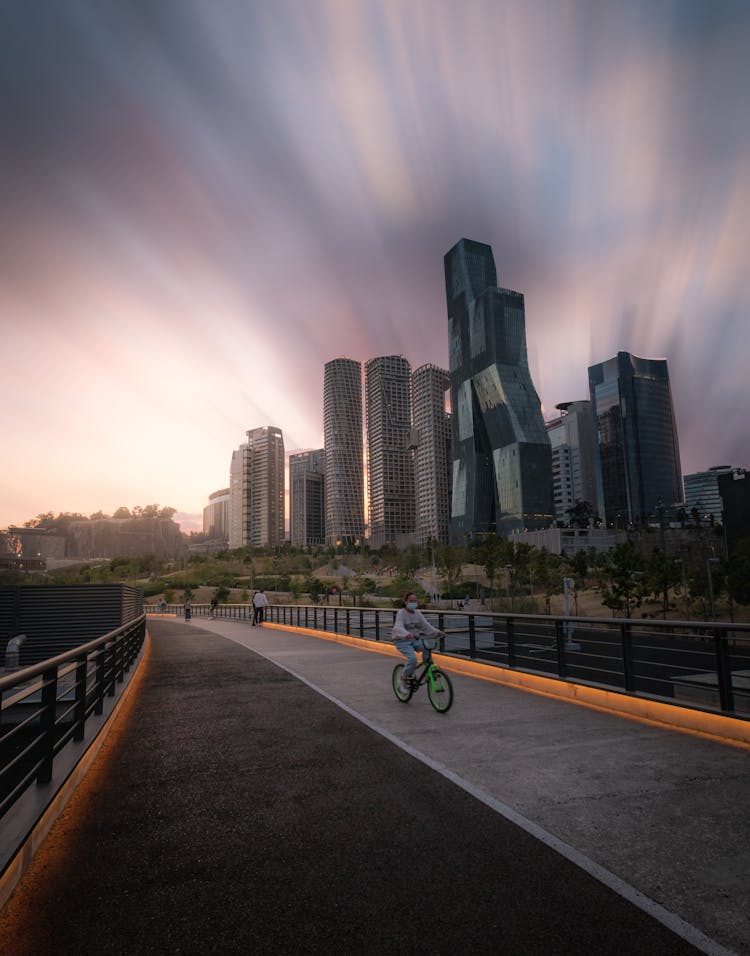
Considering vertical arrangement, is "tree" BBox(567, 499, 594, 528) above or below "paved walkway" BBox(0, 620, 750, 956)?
above

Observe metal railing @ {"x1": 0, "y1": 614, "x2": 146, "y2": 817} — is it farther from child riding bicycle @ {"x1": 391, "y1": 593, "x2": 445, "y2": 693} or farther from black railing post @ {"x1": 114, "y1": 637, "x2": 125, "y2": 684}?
child riding bicycle @ {"x1": 391, "y1": 593, "x2": 445, "y2": 693}

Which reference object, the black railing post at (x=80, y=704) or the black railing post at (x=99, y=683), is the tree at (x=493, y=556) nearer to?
the black railing post at (x=99, y=683)

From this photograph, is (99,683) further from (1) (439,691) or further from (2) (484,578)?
(2) (484,578)

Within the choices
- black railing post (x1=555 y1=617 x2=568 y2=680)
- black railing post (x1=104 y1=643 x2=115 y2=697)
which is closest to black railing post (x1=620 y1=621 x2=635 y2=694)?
black railing post (x1=555 y1=617 x2=568 y2=680)

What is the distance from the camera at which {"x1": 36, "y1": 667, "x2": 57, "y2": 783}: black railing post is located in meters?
5.38

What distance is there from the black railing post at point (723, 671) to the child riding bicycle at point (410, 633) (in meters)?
3.98

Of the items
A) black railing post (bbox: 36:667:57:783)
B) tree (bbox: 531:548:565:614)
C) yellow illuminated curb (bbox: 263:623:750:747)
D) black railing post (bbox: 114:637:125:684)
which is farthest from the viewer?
tree (bbox: 531:548:565:614)

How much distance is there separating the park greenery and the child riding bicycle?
27.0 metres

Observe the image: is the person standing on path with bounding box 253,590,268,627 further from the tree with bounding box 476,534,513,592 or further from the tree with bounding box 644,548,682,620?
the tree with bounding box 476,534,513,592

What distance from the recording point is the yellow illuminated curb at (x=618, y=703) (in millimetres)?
7109

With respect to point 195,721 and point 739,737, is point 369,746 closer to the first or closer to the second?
point 195,721

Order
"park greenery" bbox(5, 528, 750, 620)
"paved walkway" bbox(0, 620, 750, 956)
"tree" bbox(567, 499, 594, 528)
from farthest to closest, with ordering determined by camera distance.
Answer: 1. "tree" bbox(567, 499, 594, 528)
2. "park greenery" bbox(5, 528, 750, 620)
3. "paved walkway" bbox(0, 620, 750, 956)

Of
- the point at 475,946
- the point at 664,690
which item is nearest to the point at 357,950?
the point at 475,946

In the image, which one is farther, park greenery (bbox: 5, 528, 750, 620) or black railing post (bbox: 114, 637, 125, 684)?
park greenery (bbox: 5, 528, 750, 620)
